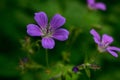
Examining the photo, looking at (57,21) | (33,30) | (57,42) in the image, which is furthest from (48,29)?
(57,42)

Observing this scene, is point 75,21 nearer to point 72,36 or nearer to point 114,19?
point 114,19

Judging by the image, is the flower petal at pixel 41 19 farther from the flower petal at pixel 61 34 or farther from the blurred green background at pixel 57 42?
the blurred green background at pixel 57 42

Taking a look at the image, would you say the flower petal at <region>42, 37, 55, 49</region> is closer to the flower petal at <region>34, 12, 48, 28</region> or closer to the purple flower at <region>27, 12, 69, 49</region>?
the purple flower at <region>27, 12, 69, 49</region>

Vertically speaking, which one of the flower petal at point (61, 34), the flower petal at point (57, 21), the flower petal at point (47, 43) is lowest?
the flower petal at point (47, 43)

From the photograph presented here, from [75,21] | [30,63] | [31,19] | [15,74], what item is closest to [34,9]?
[31,19]

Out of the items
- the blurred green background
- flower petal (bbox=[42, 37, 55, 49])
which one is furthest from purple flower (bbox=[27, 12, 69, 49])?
the blurred green background

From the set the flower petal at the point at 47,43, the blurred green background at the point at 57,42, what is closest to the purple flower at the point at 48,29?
the flower petal at the point at 47,43

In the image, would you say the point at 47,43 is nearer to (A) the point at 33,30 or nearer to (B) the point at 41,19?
(A) the point at 33,30
